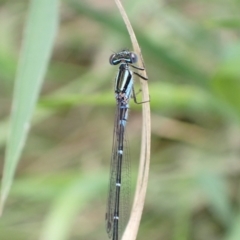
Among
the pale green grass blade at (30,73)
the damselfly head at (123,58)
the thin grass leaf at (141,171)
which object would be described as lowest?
the thin grass leaf at (141,171)

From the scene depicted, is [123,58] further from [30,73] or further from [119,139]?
[30,73]

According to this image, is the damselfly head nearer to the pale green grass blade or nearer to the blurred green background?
the blurred green background

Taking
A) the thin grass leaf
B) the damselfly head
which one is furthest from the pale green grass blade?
the damselfly head

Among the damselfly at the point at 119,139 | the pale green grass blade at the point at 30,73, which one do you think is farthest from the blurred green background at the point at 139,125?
the pale green grass blade at the point at 30,73

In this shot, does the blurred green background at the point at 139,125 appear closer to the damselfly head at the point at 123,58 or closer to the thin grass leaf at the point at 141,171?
the damselfly head at the point at 123,58

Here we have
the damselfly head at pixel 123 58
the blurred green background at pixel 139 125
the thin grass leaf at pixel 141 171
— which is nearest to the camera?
the thin grass leaf at pixel 141 171

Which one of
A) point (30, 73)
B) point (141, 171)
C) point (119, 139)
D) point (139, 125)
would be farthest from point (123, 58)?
point (139, 125)

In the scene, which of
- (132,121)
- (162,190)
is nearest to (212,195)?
(162,190)
